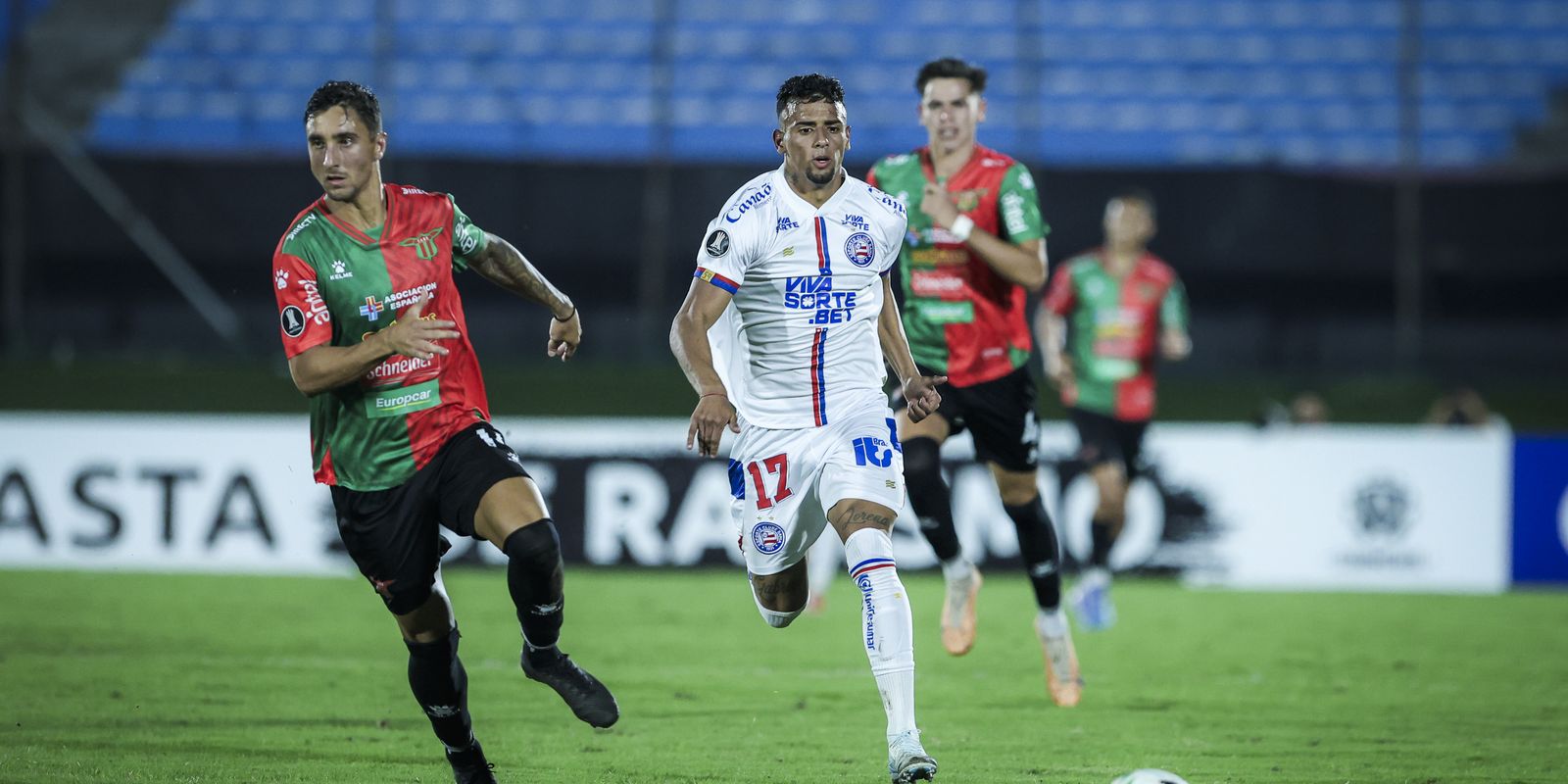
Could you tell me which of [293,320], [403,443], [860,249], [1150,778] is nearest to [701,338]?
[860,249]

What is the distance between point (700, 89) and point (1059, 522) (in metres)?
7.69

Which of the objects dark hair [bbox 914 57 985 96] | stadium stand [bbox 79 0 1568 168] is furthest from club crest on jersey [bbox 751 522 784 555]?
stadium stand [bbox 79 0 1568 168]

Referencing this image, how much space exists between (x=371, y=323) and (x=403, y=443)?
0.37 m

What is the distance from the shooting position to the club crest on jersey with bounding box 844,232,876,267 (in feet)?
18.8

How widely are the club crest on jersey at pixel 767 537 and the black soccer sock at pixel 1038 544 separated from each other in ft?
6.20

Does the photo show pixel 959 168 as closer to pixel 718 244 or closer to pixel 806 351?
pixel 806 351

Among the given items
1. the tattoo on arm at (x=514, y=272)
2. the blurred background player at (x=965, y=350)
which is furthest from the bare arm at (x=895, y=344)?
the blurred background player at (x=965, y=350)

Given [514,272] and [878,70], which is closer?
[514,272]

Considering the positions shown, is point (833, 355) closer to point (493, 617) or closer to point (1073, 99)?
point (493, 617)

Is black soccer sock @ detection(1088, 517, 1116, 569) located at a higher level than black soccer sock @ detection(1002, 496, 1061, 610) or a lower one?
lower

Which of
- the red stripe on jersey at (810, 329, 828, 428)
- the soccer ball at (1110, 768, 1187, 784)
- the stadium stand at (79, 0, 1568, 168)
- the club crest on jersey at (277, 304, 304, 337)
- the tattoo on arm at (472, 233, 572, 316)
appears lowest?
the soccer ball at (1110, 768, 1187, 784)

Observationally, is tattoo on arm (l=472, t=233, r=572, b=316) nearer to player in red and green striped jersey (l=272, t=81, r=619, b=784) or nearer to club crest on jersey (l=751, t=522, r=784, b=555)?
player in red and green striped jersey (l=272, t=81, r=619, b=784)

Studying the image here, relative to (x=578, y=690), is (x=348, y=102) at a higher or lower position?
higher

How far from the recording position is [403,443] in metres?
5.22
